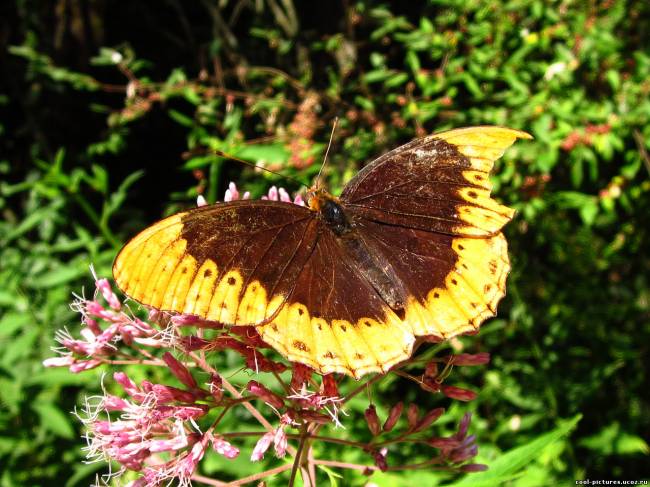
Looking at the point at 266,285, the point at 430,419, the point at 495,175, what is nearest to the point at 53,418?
the point at 266,285

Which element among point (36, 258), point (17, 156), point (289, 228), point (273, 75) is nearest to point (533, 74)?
point (273, 75)

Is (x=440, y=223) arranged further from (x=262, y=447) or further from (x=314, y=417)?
(x=262, y=447)

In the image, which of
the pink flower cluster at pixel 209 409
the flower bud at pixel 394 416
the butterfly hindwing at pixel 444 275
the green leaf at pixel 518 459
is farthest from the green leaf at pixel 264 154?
the green leaf at pixel 518 459

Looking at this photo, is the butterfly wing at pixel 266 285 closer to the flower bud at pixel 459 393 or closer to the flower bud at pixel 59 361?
the flower bud at pixel 459 393

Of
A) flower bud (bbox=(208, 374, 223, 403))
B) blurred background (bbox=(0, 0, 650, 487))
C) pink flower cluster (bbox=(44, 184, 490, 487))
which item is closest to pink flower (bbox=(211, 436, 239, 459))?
pink flower cluster (bbox=(44, 184, 490, 487))

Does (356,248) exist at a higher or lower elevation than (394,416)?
higher

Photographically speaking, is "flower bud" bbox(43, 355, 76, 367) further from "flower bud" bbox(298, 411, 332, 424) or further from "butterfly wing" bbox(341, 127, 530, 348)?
"butterfly wing" bbox(341, 127, 530, 348)

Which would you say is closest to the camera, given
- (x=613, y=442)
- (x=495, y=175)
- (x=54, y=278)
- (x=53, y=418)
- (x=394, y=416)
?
(x=394, y=416)

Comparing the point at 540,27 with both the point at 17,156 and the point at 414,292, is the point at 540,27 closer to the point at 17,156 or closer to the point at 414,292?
the point at 414,292
